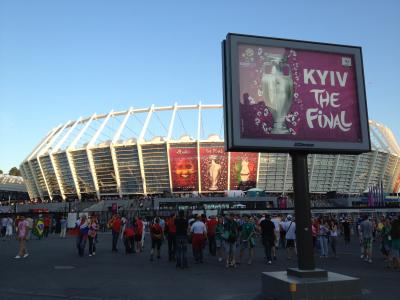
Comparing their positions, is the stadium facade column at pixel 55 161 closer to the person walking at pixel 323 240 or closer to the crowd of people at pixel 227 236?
the crowd of people at pixel 227 236

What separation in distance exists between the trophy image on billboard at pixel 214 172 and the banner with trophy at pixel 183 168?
2648 millimetres

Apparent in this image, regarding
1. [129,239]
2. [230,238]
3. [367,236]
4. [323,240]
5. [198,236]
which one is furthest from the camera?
[129,239]

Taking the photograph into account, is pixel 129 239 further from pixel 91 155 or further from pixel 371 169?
pixel 371 169

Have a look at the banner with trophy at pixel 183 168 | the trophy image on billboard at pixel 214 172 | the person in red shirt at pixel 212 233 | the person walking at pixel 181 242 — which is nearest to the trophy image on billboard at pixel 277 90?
the person walking at pixel 181 242

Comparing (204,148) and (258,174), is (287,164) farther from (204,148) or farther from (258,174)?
(204,148)

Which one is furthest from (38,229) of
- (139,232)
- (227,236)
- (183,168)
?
(183,168)

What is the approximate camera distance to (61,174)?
83.5m

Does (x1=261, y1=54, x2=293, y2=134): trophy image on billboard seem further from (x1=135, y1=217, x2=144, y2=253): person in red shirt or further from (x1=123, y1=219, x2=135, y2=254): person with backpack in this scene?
(x1=135, y1=217, x2=144, y2=253): person in red shirt

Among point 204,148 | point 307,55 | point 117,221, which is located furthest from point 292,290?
point 204,148

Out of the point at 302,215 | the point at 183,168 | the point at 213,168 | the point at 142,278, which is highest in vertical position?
the point at 183,168

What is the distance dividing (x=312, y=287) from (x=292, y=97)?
3534 mm

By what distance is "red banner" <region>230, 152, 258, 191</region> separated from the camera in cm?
7669

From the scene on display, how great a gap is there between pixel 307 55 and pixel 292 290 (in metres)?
4.55

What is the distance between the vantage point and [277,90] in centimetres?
808
